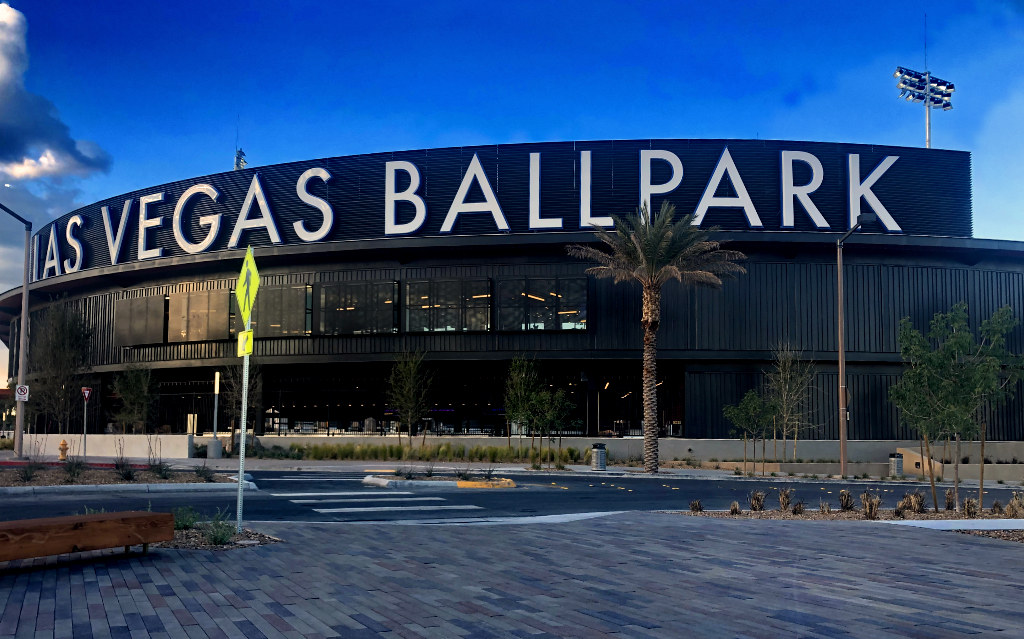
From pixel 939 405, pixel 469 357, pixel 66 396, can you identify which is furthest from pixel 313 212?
pixel 939 405

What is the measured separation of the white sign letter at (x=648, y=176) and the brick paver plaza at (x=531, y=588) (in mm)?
29750

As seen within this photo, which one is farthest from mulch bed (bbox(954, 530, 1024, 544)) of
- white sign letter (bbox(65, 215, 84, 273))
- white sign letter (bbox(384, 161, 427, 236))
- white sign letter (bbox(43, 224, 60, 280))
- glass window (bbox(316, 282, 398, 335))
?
white sign letter (bbox(43, 224, 60, 280))

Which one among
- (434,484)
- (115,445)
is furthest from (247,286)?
(115,445)

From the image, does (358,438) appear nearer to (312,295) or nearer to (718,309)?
(312,295)

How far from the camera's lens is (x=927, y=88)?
5247 centimetres

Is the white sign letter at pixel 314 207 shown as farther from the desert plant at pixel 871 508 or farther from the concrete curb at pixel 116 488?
the desert plant at pixel 871 508

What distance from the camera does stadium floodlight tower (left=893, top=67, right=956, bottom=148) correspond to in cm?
5253

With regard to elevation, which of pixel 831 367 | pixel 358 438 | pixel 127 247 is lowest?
pixel 358 438

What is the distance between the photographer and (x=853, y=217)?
4028cm

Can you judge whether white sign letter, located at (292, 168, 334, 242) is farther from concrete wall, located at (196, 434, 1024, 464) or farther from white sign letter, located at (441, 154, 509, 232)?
concrete wall, located at (196, 434, 1024, 464)

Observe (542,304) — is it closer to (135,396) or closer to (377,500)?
(135,396)

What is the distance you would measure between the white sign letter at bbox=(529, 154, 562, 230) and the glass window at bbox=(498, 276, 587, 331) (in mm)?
2691

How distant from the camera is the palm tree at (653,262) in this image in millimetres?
33406

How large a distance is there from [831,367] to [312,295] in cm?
2623
